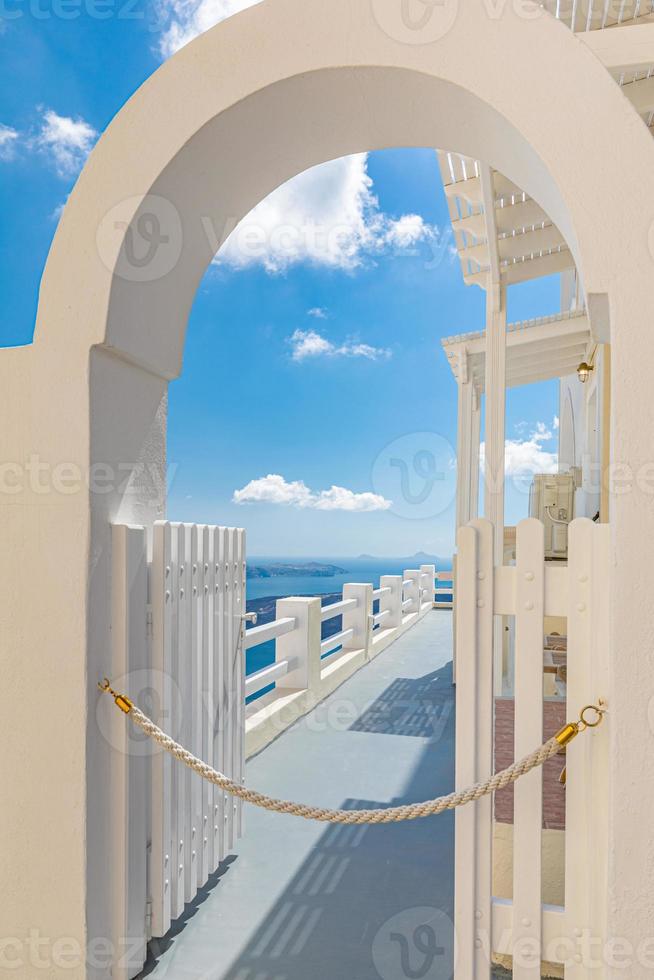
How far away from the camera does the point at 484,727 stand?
195 cm

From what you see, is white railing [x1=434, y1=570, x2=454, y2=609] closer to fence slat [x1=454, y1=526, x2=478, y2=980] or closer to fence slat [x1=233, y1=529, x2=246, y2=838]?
fence slat [x1=233, y1=529, x2=246, y2=838]

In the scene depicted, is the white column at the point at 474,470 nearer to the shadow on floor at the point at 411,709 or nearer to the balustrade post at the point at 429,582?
the shadow on floor at the point at 411,709

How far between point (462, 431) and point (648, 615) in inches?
203

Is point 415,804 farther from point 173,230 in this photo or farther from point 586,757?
point 173,230

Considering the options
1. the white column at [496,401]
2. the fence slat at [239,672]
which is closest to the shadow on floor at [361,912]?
the fence slat at [239,672]

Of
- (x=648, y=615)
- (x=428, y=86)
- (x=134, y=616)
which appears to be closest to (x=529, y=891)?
(x=648, y=615)

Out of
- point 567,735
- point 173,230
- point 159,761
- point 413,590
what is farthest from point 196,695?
point 413,590

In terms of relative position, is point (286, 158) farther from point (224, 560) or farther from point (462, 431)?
point (462, 431)

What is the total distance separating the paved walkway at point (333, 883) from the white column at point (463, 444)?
236 centimetres

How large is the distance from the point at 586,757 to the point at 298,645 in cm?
404

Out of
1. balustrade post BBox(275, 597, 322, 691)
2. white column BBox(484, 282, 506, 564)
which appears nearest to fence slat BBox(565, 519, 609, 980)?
white column BBox(484, 282, 506, 564)

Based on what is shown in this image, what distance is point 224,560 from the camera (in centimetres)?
306

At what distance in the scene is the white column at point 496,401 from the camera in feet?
16.5

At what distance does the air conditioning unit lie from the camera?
6.72 meters
